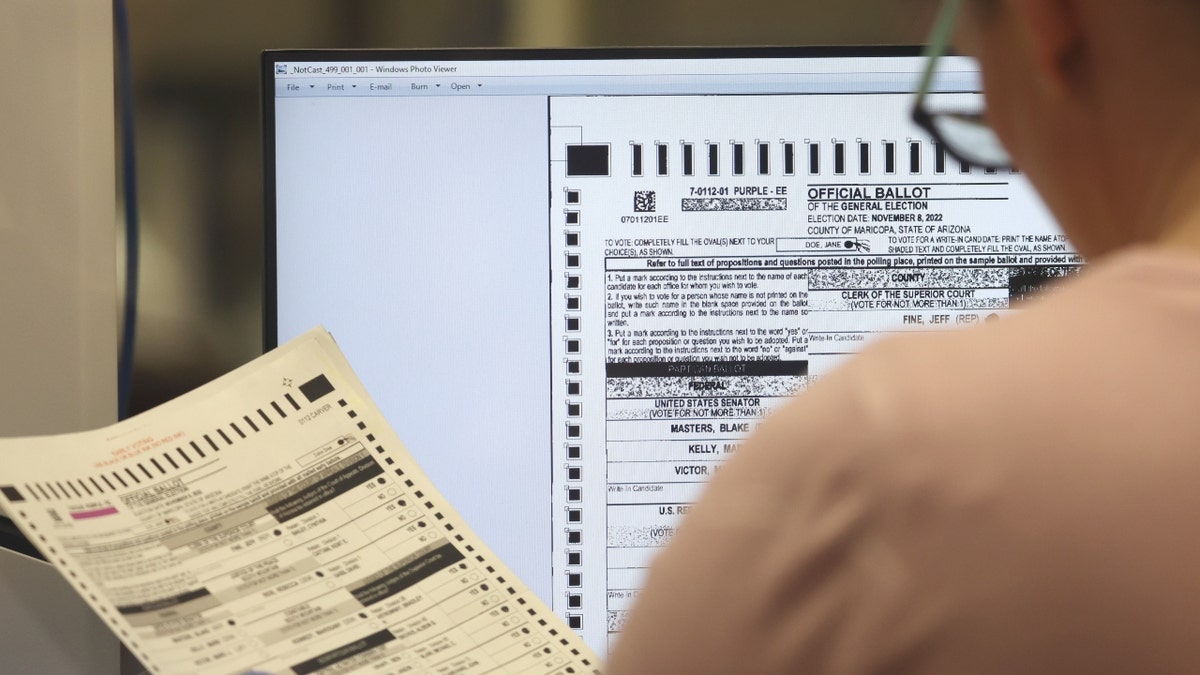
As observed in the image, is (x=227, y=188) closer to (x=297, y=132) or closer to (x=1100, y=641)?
(x=297, y=132)

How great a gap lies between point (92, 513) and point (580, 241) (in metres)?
0.38

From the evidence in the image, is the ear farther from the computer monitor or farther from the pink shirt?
the computer monitor

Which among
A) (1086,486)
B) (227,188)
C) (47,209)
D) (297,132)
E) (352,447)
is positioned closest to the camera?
(1086,486)

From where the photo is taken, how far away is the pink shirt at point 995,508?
252 millimetres

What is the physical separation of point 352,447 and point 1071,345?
0.40m

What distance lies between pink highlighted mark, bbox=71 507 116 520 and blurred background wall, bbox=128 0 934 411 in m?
0.40

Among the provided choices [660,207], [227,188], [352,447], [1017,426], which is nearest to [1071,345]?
[1017,426]

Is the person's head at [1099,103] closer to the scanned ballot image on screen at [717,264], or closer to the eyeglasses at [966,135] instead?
the eyeglasses at [966,135]

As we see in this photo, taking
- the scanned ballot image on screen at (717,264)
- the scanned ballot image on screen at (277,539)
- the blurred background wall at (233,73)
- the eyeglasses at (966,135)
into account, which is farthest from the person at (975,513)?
the blurred background wall at (233,73)

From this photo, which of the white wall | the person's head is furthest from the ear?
the white wall

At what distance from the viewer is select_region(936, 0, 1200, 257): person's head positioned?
309mm

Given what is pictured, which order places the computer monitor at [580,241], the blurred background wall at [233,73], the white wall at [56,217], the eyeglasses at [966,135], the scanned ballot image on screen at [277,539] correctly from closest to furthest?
the eyeglasses at [966,135] < the scanned ballot image on screen at [277,539] < the white wall at [56,217] < the computer monitor at [580,241] < the blurred background wall at [233,73]

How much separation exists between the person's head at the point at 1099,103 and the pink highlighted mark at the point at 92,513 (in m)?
0.44

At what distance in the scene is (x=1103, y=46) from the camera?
12.5 inches
